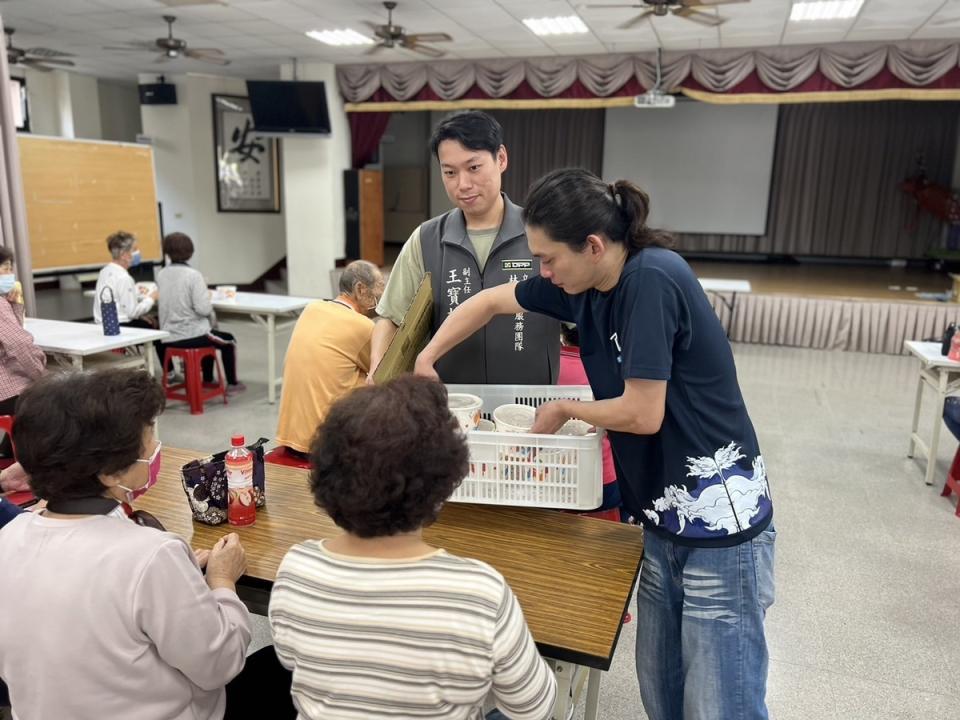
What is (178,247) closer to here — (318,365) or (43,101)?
(318,365)

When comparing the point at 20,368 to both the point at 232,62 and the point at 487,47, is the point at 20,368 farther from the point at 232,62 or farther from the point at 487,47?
the point at 232,62

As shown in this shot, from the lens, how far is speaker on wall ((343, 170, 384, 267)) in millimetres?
8656

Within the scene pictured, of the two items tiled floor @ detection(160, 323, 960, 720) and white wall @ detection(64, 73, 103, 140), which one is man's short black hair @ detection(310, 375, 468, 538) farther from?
white wall @ detection(64, 73, 103, 140)

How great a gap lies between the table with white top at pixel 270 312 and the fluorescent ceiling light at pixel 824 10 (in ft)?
14.5

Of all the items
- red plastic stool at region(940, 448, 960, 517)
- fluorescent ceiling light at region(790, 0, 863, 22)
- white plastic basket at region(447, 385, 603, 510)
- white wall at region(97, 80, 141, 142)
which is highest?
fluorescent ceiling light at region(790, 0, 863, 22)

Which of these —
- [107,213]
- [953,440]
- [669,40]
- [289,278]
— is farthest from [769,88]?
[107,213]

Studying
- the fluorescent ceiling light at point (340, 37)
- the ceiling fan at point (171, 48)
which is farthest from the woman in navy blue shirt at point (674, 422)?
the ceiling fan at point (171, 48)

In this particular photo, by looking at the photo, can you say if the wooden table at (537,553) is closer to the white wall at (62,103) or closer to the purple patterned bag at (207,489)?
the purple patterned bag at (207,489)

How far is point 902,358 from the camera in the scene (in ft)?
21.5

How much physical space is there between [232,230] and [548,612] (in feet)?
30.7

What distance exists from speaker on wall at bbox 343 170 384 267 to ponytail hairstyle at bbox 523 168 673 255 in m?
7.64

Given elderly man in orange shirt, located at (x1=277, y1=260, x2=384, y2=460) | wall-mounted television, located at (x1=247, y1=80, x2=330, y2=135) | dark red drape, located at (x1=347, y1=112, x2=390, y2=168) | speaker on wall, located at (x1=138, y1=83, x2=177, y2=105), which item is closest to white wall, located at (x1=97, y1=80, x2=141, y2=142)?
speaker on wall, located at (x1=138, y1=83, x2=177, y2=105)

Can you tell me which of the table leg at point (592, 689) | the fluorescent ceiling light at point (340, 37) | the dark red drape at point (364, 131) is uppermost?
the fluorescent ceiling light at point (340, 37)

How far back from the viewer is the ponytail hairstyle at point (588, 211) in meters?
1.19
